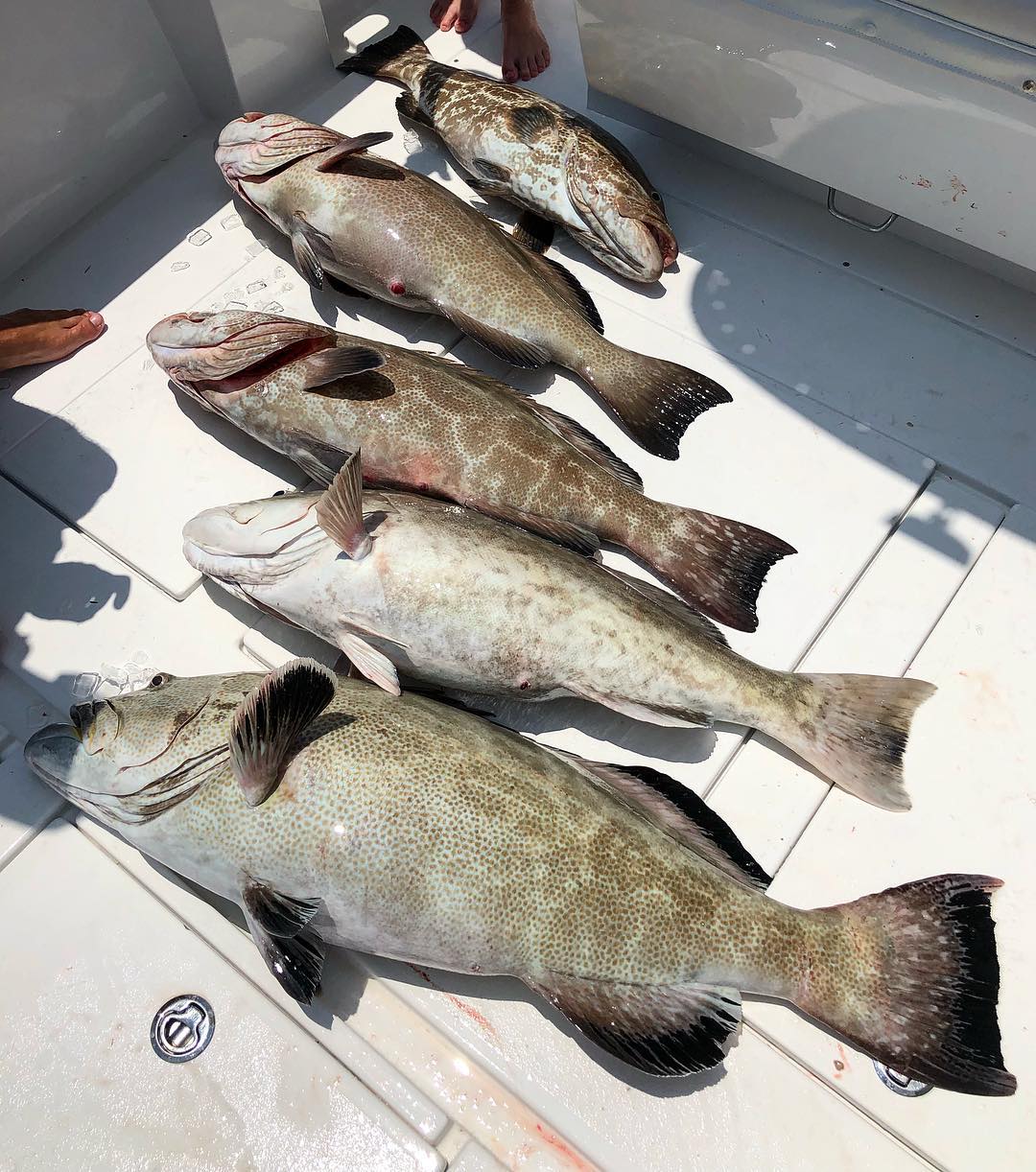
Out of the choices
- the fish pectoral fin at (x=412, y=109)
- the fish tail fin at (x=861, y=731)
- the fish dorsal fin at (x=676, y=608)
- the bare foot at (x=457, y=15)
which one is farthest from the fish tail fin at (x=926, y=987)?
the bare foot at (x=457, y=15)

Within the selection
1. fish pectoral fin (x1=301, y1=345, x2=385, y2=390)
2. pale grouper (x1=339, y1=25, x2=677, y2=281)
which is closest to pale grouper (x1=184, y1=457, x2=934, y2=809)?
fish pectoral fin (x1=301, y1=345, x2=385, y2=390)

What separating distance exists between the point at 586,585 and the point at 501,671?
1.19ft

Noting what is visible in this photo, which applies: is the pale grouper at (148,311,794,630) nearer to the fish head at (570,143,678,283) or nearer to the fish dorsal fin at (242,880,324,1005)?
the fish head at (570,143,678,283)

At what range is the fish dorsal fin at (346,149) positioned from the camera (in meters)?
3.43

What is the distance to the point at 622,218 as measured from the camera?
3650 mm

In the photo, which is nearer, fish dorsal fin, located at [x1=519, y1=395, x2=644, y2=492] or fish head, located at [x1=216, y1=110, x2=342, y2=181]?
fish dorsal fin, located at [x1=519, y1=395, x2=644, y2=492]

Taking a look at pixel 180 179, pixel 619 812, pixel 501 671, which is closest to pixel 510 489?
pixel 501 671

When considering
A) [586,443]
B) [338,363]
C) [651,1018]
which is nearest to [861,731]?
[651,1018]

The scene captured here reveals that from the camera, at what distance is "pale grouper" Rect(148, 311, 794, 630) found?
2.88 metres

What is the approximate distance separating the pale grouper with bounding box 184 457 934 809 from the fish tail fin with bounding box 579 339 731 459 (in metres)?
0.79

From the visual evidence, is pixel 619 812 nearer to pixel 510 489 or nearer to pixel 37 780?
pixel 510 489

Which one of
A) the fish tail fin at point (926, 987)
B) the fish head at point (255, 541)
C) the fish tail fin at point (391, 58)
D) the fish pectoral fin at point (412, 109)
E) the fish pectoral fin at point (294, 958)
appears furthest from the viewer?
the fish tail fin at point (391, 58)

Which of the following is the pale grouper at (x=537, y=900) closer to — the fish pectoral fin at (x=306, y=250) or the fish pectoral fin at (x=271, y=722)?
the fish pectoral fin at (x=271, y=722)

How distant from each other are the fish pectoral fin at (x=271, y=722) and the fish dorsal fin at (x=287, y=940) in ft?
0.80
